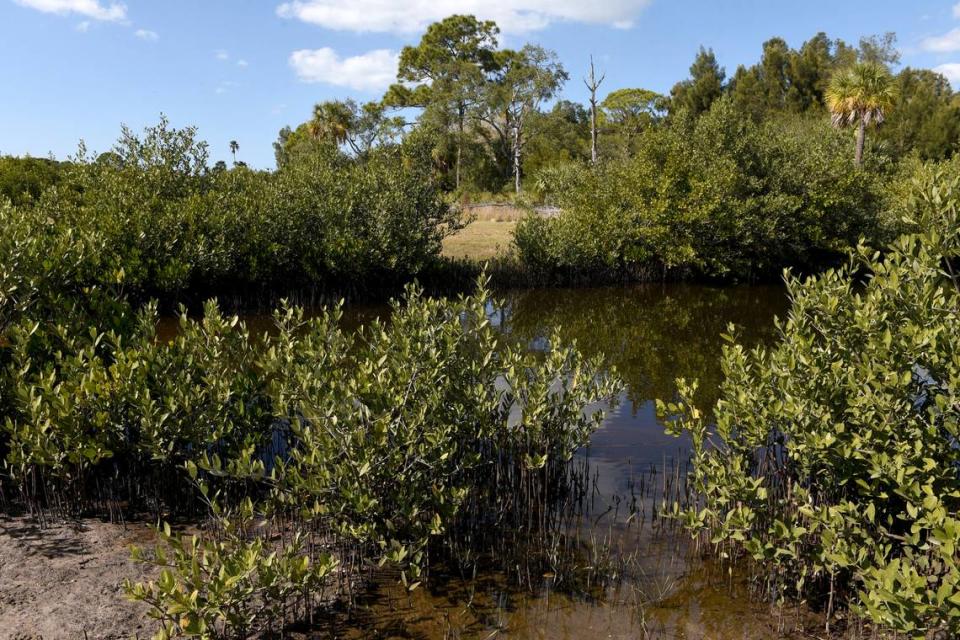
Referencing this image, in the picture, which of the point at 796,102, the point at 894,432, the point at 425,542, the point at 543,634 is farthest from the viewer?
the point at 796,102

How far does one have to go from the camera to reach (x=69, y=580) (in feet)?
18.8

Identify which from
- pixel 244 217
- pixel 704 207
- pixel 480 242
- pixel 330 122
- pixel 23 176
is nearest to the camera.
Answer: pixel 244 217

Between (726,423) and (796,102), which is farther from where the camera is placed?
(796,102)

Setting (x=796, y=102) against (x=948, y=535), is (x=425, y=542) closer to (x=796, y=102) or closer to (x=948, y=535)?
(x=948, y=535)

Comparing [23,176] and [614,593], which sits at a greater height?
[23,176]

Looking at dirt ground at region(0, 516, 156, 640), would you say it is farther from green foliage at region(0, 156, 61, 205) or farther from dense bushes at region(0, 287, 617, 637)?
green foliage at region(0, 156, 61, 205)

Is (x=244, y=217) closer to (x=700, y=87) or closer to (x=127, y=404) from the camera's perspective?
(x=127, y=404)

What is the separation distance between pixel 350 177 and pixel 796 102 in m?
49.4

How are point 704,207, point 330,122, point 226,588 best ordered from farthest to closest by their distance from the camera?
point 330,122 < point 704,207 < point 226,588

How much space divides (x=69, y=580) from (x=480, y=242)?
26.5 metres

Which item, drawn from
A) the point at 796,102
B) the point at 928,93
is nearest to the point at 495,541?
the point at 928,93

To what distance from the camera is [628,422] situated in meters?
10.7

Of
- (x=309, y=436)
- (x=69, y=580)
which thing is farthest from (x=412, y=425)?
(x=69, y=580)

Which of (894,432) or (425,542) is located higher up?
(894,432)
